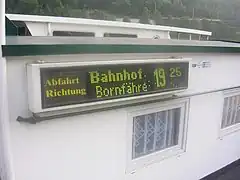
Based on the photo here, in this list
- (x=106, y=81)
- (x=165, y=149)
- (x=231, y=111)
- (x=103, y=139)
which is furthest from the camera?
(x=231, y=111)

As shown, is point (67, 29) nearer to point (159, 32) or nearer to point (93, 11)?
point (159, 32)

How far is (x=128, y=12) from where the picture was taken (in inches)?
292

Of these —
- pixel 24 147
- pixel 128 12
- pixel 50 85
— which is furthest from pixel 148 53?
pixel 128 12

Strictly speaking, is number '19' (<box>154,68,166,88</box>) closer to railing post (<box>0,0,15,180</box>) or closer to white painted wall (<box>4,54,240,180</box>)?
white painted wall (<box>4,54,240,180</box>)

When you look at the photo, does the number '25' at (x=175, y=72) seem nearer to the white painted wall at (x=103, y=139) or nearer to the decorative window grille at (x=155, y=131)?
the white painted wall at (x=103, y=139)

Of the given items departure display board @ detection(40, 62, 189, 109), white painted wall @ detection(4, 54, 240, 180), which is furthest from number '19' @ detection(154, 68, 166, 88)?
white painted wall @ detection(4, 54, 240, 180)

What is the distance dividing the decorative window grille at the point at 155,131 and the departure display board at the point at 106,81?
12.0 inches

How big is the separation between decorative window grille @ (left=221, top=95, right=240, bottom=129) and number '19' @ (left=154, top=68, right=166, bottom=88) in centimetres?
117

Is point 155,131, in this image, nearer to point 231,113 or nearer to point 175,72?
point 175,72

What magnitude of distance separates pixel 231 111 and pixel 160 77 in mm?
1432

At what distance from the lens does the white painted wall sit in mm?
1430

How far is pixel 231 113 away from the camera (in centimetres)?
287

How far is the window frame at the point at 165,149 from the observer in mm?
1952

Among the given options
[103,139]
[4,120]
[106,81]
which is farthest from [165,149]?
[4,120]
